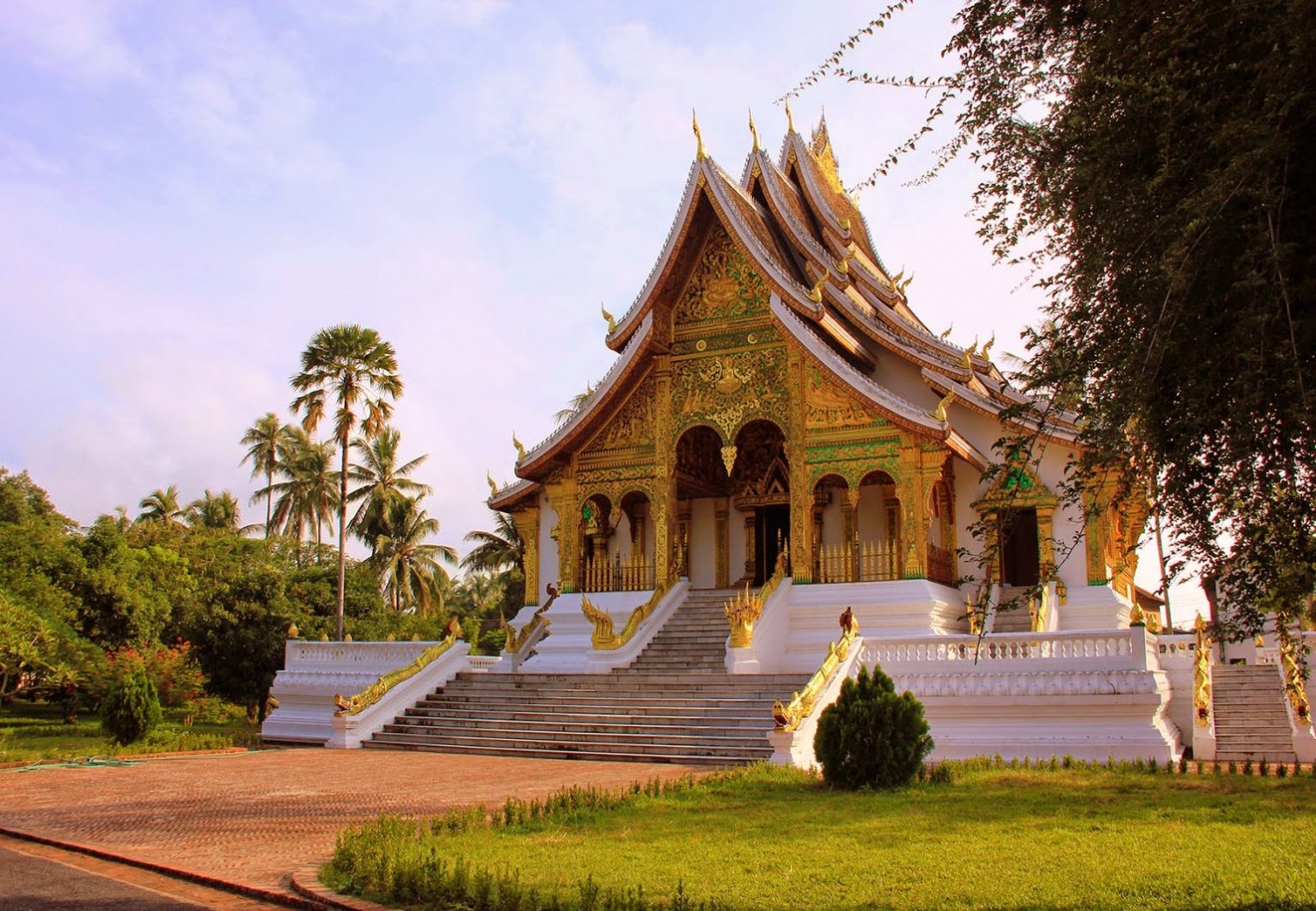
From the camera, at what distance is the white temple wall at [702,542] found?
20516 mm

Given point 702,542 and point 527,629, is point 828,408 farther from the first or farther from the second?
point 527,629

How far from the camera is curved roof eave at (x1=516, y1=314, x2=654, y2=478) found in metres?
19.0

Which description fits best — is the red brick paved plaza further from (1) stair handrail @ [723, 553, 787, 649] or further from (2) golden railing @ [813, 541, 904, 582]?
(2) golden railing @ [813, 541, 904, 582]

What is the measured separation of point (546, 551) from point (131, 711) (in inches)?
349

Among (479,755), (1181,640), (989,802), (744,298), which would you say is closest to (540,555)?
(744,298)

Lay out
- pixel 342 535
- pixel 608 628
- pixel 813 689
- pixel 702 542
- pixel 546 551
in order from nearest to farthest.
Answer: pixel 813 689 → pixel 608 628 → pixel 702 542 → pixel 546 551 → pixel 342 535

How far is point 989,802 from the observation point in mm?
8438

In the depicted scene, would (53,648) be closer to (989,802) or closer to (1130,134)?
(989,802)

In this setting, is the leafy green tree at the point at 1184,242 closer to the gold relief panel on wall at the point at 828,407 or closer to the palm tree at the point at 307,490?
the gold relief panel on wall at the point at 828,407

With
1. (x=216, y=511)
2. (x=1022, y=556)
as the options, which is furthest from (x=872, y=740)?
(x=216, y=511)

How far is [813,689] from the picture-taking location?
1248 centimetres

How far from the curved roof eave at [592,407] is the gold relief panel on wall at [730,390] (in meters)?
0.82

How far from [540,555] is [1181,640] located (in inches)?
467

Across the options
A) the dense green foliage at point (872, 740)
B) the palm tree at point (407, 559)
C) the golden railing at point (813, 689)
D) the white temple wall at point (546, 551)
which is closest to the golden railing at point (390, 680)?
the white temple wall at point (546, 551)
